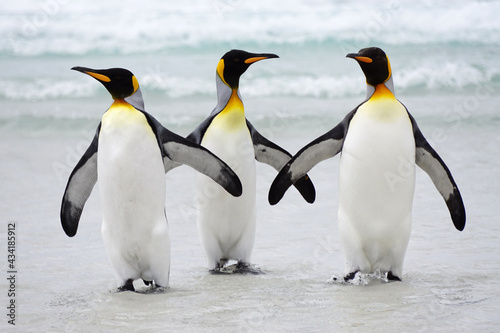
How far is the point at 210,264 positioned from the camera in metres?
4.37

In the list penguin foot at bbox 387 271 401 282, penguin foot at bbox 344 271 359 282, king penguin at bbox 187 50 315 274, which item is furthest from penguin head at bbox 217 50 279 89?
penguin foot at bbox 387 271 401 282

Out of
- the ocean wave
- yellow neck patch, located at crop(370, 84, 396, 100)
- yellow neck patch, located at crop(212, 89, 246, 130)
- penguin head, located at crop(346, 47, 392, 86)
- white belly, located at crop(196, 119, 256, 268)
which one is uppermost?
the ocean wave

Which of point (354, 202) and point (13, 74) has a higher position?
point (13, 74)

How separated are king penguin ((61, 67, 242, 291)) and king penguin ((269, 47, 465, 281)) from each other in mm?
825

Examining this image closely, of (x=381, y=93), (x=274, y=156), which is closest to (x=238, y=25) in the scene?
(x=274, y=156)

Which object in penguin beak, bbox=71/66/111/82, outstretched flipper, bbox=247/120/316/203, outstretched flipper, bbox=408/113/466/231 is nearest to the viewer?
penguin beak, bbox=71/66/111/82

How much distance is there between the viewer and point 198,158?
389 cm

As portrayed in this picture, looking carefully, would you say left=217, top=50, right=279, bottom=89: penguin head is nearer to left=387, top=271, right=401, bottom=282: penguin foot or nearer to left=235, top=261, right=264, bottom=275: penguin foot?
left=235, top=261, right=264, bottom=275: penguin foot

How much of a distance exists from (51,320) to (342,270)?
5.51ft

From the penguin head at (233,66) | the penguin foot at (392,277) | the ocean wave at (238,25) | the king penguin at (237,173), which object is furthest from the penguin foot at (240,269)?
the ocean wave at (238,25)

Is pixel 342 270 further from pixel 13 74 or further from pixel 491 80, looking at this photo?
pixel 13 74

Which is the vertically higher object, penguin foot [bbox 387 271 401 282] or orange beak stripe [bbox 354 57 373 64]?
orange beak stripe [bbox 354 57 373 64]

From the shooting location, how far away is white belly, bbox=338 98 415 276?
12.4 feet

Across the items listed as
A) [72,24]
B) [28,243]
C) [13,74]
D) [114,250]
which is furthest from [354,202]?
[72,24]
